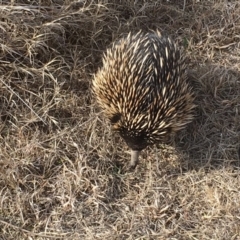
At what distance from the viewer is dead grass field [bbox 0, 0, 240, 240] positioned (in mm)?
2834

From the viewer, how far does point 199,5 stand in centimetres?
366

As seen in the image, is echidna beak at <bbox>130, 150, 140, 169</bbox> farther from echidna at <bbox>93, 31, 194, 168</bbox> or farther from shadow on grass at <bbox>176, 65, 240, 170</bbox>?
shadow on grass at <bbox>176, 65, 240, 170</bbox>

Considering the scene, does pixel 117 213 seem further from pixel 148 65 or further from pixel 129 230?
pixel 148 65

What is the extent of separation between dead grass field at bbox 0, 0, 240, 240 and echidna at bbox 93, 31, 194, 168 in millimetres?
245

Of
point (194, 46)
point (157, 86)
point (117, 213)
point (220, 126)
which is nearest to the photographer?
point (157, 86)

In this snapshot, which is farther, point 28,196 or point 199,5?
point 199,5

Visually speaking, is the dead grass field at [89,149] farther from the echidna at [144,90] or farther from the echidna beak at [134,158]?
the echidna at [144,90]

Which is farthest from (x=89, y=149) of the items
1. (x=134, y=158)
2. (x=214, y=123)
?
(x=214, y=123)

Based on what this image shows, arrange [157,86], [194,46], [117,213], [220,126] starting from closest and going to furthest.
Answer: [157,86] → [117,213] → [220,126] → [194,46]

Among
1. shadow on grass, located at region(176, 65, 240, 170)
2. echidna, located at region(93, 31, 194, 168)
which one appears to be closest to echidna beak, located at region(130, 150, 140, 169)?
echidna, located at region(93, 31, 194, 168)

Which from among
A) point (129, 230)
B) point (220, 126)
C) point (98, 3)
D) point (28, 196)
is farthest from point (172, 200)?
point (98, 3)

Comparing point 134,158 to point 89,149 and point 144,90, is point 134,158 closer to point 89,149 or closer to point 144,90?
point 89,149

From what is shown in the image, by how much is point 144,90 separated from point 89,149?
0.61m

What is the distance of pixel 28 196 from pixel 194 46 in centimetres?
Result: 157
